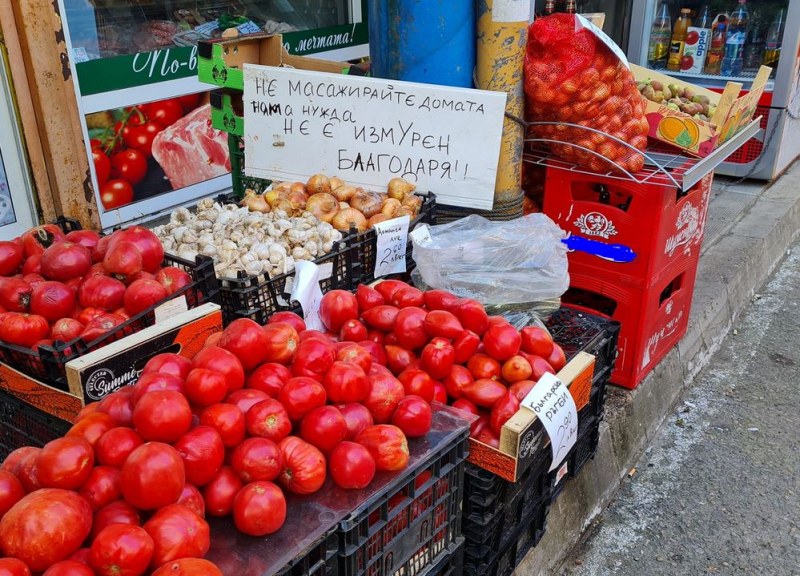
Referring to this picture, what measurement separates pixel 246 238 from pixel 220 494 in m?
1.46

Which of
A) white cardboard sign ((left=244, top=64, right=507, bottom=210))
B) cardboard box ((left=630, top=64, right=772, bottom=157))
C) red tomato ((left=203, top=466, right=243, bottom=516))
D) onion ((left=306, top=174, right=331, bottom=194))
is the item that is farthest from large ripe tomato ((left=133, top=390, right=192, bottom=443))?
cardboard box ((left=630, top=64, right=772, bottom=157))

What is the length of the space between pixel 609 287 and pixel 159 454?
253 centimetres

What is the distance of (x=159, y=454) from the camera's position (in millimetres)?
1408

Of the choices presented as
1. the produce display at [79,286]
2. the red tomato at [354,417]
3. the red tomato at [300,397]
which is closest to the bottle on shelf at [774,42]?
the produce display at [79,286]

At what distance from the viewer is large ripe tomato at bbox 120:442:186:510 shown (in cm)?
139

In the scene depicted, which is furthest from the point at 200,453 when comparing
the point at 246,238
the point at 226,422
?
the point at 246,238

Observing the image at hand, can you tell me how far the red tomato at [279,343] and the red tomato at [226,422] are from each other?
0.87 feet

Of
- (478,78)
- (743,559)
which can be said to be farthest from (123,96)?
(743,559)

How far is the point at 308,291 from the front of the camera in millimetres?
2541

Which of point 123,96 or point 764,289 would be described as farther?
point 764,289

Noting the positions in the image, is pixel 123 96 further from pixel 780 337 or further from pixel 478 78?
pixel 780 337

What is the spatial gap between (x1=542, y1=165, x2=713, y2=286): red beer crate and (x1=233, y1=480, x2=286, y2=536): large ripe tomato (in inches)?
90.3

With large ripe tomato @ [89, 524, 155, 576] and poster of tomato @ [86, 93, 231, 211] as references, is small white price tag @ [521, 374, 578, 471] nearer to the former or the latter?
large ripe tomato @ [89, 524, 155, 576]

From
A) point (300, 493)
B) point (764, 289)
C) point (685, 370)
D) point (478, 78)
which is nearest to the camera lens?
point (300, 493)
